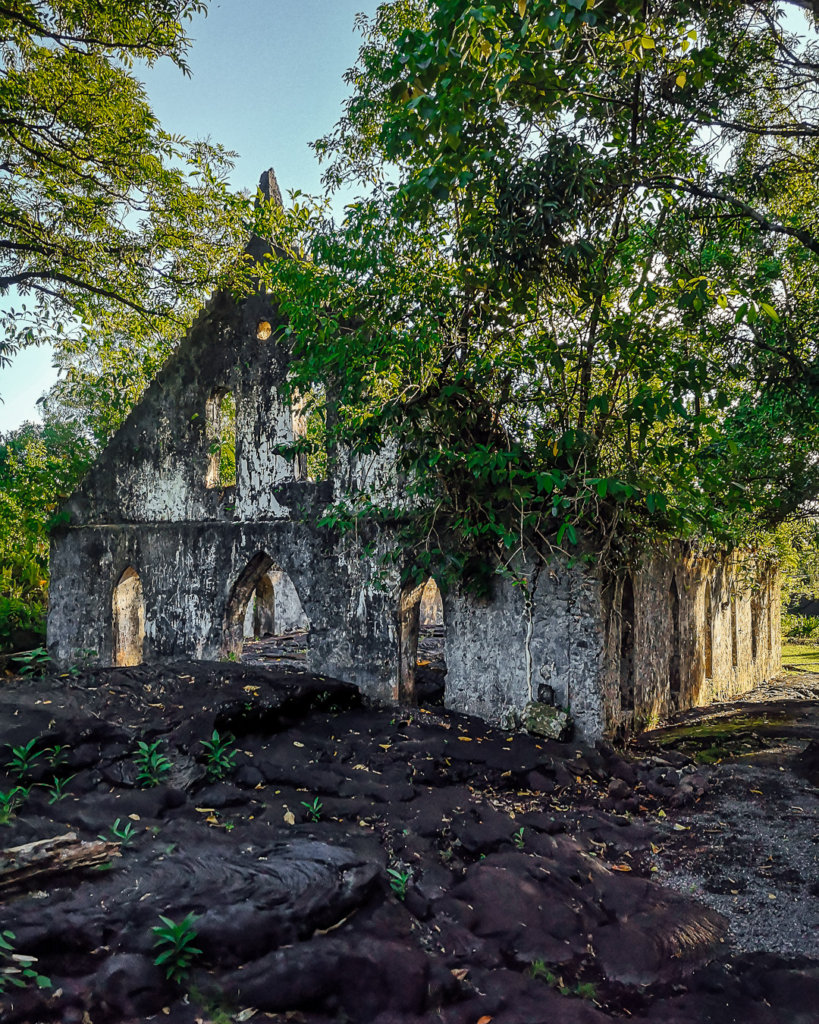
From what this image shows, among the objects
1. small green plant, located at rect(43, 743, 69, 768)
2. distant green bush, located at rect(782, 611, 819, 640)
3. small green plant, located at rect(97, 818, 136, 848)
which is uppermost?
small green plant, located at rect(43, 743, 69, 768)

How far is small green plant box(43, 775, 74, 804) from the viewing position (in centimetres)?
441

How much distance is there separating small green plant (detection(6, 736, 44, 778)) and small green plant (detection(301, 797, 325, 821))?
6.40 feet

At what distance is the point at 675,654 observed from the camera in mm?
11156

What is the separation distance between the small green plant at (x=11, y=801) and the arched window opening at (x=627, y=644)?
6.75 meters

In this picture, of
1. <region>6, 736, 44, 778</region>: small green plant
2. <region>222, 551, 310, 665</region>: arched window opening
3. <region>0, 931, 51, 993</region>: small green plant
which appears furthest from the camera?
<region>222, 551, 310, 665</region>: arched window opening

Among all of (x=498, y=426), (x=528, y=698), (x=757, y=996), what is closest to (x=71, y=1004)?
(x=757, y=996)

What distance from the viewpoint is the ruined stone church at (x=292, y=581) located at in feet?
25.5

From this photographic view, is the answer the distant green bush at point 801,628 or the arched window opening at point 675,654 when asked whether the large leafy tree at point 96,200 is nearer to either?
the arched window opening at point 675,654

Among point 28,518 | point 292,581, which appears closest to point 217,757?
point 292,581

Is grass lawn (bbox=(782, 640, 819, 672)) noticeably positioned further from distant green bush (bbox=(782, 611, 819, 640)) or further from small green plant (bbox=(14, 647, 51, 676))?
small green plant (bbox=(14, 647, 51, 676))

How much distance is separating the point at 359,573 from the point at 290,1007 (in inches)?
234

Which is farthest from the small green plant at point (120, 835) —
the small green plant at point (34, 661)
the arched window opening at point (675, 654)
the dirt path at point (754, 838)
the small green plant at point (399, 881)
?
the arched window opening at point (675, 654)

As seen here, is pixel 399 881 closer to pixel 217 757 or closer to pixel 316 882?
pixel 316 882

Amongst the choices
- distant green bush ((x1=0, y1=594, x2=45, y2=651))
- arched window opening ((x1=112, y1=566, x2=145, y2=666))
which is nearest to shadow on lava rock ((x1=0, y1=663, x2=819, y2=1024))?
arched window opening ((x1=112, y1=566, x2=145, y2=666))
